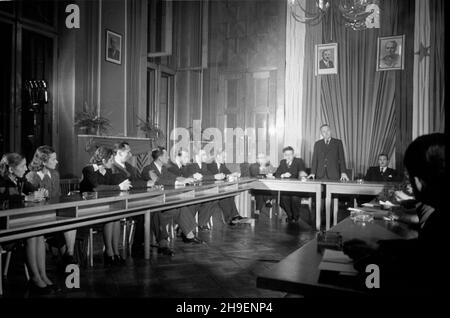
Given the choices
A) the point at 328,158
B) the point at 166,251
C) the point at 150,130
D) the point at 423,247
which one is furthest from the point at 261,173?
the point at 423,247

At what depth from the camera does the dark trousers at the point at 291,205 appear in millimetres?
6602

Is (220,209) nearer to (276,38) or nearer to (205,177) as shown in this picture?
(205,177)

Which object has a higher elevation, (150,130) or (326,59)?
(326,59)

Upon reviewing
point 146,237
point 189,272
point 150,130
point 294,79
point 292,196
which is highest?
point 294,79

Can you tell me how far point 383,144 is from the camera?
7.45 metres

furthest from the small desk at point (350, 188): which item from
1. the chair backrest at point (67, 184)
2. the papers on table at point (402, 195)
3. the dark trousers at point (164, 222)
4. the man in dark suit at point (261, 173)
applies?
the chair backrest at point (67, 184)

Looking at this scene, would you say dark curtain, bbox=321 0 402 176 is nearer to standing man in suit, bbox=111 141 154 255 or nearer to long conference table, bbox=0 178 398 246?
long conference table, bbox=0 178 398 246

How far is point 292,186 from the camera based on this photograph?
6.08 meters

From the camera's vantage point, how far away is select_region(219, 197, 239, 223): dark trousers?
19.8ft

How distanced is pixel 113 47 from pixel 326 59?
4162 millimetres

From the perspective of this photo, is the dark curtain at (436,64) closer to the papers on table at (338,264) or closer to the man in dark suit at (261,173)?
the man in dark suit at (261,173)

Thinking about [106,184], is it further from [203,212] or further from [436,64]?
[436,64]

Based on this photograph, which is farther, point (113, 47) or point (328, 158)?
point (113, 47)

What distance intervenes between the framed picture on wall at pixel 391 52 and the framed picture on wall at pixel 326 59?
0.82 m
